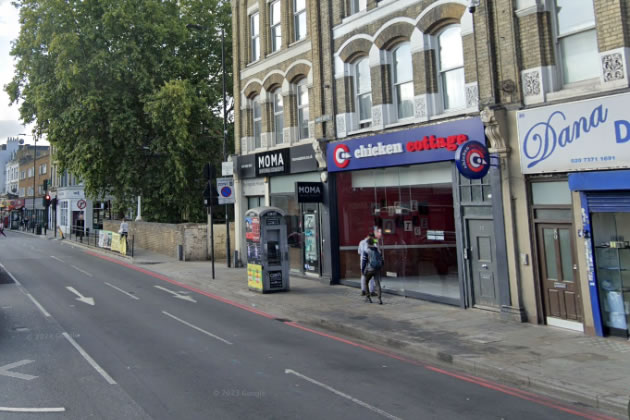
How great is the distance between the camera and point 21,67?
92.1 feet

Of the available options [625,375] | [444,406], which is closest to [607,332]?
[625,375]

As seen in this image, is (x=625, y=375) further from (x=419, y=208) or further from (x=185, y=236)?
(x=185, y=236)

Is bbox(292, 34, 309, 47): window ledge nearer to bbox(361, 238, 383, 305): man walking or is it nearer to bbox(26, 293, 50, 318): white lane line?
bbox(361, 238, 383, 305): man walking

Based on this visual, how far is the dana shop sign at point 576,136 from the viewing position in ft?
28.3

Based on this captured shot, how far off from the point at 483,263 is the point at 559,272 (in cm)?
184

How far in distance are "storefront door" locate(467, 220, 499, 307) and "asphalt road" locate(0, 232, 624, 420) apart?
408 centimetres

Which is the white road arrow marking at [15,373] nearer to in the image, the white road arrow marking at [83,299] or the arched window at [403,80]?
the white road arrow marking at [83,299]

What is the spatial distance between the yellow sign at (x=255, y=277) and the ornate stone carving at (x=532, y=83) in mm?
9054

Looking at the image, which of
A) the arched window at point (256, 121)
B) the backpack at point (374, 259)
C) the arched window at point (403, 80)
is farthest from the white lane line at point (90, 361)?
the arched window at point (256, 121)

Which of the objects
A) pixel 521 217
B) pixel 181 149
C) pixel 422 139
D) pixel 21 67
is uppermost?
pixel 21 67

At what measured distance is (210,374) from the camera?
7.20m

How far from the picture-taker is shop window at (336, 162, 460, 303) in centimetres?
1272

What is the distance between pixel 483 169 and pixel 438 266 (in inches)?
138

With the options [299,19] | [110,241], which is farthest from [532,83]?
[110,241]
